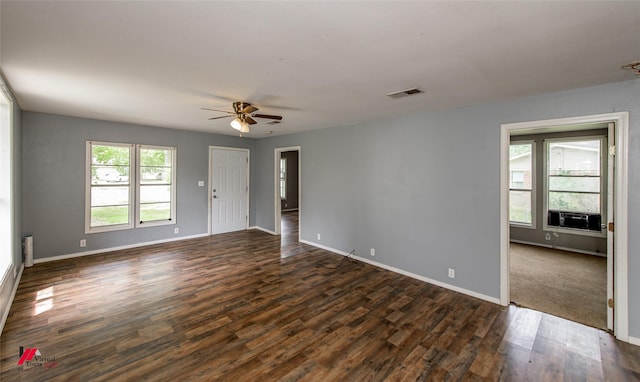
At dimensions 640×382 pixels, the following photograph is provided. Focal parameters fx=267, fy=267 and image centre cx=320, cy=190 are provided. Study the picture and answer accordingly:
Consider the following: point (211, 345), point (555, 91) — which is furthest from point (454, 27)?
point (211, 345)

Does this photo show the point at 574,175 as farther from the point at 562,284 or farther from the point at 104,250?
the point at 104,250

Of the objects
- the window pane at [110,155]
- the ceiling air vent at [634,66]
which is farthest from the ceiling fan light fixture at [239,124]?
the ceiling air vent at [634,66]

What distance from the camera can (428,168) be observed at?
152 inches

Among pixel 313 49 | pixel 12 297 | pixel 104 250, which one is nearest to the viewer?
pixel 313 49

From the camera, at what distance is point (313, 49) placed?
1984 mm

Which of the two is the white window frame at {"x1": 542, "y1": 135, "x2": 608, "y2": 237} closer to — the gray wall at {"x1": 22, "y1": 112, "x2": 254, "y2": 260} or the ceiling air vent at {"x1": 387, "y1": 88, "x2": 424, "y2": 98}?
the ceiling air vent at {"x1": 387, "y1": 88, "x2": 424, "y2": 98}

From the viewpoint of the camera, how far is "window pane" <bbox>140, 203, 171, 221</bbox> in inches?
217

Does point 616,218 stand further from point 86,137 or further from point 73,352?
point 86,137

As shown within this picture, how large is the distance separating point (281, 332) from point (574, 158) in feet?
21.4

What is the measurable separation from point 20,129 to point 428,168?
6.21 meters

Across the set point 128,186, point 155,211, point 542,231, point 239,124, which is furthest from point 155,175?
point 542,231

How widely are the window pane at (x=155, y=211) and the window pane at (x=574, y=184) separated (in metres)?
8.26

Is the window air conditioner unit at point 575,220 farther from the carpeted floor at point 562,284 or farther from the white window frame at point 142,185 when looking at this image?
the white window frame at point 142,185

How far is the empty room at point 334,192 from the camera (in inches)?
71.4
